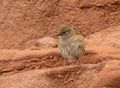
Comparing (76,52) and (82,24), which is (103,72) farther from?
(82,24)

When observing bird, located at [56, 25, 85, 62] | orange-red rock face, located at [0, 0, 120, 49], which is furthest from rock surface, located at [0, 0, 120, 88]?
bird, located at [56, 25, 85, 62]

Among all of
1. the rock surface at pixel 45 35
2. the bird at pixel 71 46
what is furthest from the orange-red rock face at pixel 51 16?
the bird at pixel 71 46

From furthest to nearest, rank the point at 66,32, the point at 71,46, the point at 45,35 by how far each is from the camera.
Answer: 1. the point at 45,35
2. the point at 66,32
3. the point at 71,46

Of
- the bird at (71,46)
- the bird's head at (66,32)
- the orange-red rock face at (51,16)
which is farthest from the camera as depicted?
the orange-red rock face at (51,16)

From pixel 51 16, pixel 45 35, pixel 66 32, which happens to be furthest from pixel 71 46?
pixel 51 16

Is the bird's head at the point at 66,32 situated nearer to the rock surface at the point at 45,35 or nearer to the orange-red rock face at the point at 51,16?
the rock surface at the point at 45,35

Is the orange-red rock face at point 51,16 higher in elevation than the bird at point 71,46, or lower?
higher

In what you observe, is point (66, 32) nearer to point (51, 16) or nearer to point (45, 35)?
point (45, 35)
